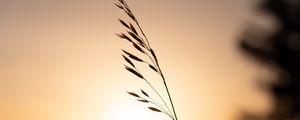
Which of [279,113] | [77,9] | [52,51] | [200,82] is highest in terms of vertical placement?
[77,9]

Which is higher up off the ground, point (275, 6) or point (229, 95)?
point (275, 6)

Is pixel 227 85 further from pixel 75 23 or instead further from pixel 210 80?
pixel 75 23

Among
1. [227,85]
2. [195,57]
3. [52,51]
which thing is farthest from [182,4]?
[52,51]

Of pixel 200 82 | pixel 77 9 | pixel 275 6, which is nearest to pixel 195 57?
pixel 200 82
